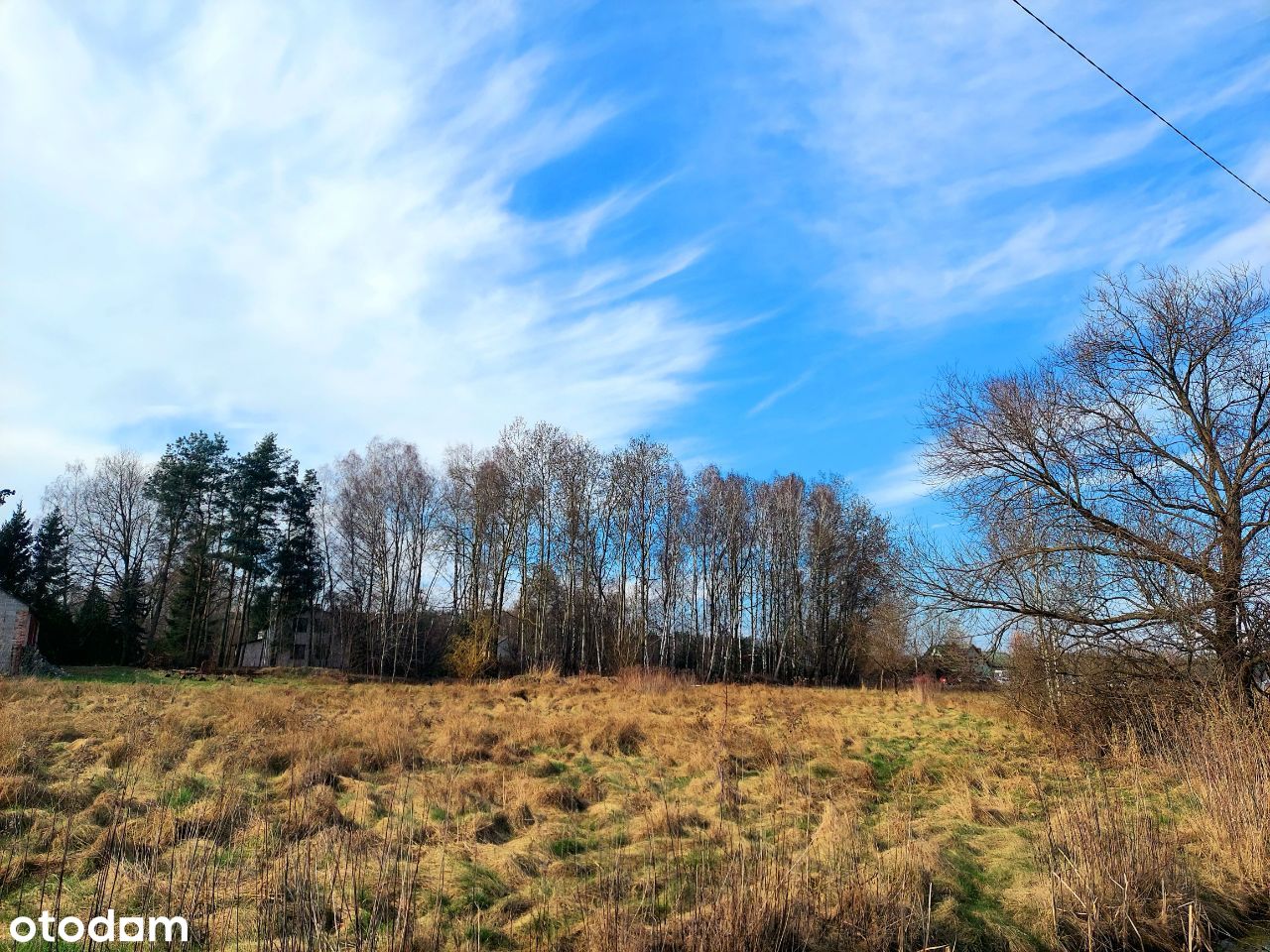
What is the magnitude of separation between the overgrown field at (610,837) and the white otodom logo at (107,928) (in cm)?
9

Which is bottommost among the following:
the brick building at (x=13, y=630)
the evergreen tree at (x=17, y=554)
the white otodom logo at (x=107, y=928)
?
the white otodom logo at (x=107, y=928)

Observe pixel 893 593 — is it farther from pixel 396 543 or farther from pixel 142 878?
pixel 396 543

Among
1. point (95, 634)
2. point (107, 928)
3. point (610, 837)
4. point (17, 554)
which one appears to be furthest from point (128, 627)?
point (107, 928)

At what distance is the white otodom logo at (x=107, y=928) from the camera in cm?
377

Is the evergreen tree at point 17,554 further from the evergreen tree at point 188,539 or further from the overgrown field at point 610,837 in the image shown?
the overgrown field at point 610,837

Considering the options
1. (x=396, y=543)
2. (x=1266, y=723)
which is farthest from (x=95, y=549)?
(x=1266, y=723)

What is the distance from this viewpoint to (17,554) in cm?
3700

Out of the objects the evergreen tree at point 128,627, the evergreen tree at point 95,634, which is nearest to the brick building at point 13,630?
the evergreen tree at point 95,634

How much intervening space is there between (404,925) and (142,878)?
1757 mm

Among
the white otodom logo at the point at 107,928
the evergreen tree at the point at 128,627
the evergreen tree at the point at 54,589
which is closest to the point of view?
the white otodom logo at the point at 107,928

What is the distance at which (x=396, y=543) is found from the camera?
37.9 m

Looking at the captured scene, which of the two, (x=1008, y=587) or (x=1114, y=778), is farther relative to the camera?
(x=1008, y=587)

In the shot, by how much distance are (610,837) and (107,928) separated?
3572 millimetres

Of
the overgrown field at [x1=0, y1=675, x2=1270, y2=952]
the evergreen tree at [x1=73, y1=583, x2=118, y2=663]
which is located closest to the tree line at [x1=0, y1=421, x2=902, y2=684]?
the evergreen tree at [x1=73, y1=583, x2=118, y2=663]
